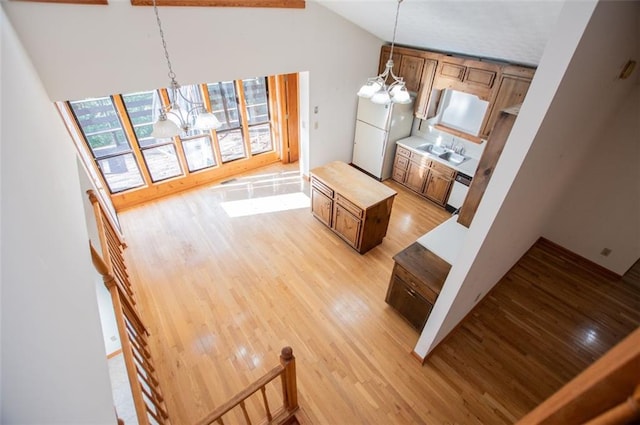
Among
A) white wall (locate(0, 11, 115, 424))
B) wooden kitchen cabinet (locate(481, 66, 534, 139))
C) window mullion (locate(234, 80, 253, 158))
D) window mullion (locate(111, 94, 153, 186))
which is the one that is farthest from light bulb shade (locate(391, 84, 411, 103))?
window mullion (locate(111, 94, 153, 186))

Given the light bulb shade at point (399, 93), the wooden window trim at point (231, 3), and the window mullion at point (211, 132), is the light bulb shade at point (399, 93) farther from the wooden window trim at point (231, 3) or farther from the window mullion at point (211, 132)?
the window mullion at point (211, 132)

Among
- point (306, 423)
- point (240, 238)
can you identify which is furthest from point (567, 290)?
point (240, 238)

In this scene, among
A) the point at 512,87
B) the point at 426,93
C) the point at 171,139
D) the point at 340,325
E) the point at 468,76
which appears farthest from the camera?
the point at 171,139

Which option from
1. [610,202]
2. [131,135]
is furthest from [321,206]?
[610,202]

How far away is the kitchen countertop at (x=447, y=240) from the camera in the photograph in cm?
274

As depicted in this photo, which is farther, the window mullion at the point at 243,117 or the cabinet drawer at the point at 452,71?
the window mullion at the point at 243,117

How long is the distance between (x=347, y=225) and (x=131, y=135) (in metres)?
3.44

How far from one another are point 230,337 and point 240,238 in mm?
1506

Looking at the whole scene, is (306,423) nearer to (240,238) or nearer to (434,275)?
(434,275)

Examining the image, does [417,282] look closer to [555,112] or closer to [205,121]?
[555,112]

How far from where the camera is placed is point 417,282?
267cm

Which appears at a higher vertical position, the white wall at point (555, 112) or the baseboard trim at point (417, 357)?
the white wall at point (555, 112)

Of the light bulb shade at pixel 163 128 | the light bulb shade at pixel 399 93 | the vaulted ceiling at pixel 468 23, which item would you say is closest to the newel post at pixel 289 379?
the light bulb shade at pixel 163 128

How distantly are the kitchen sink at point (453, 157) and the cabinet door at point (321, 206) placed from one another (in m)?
2.06
